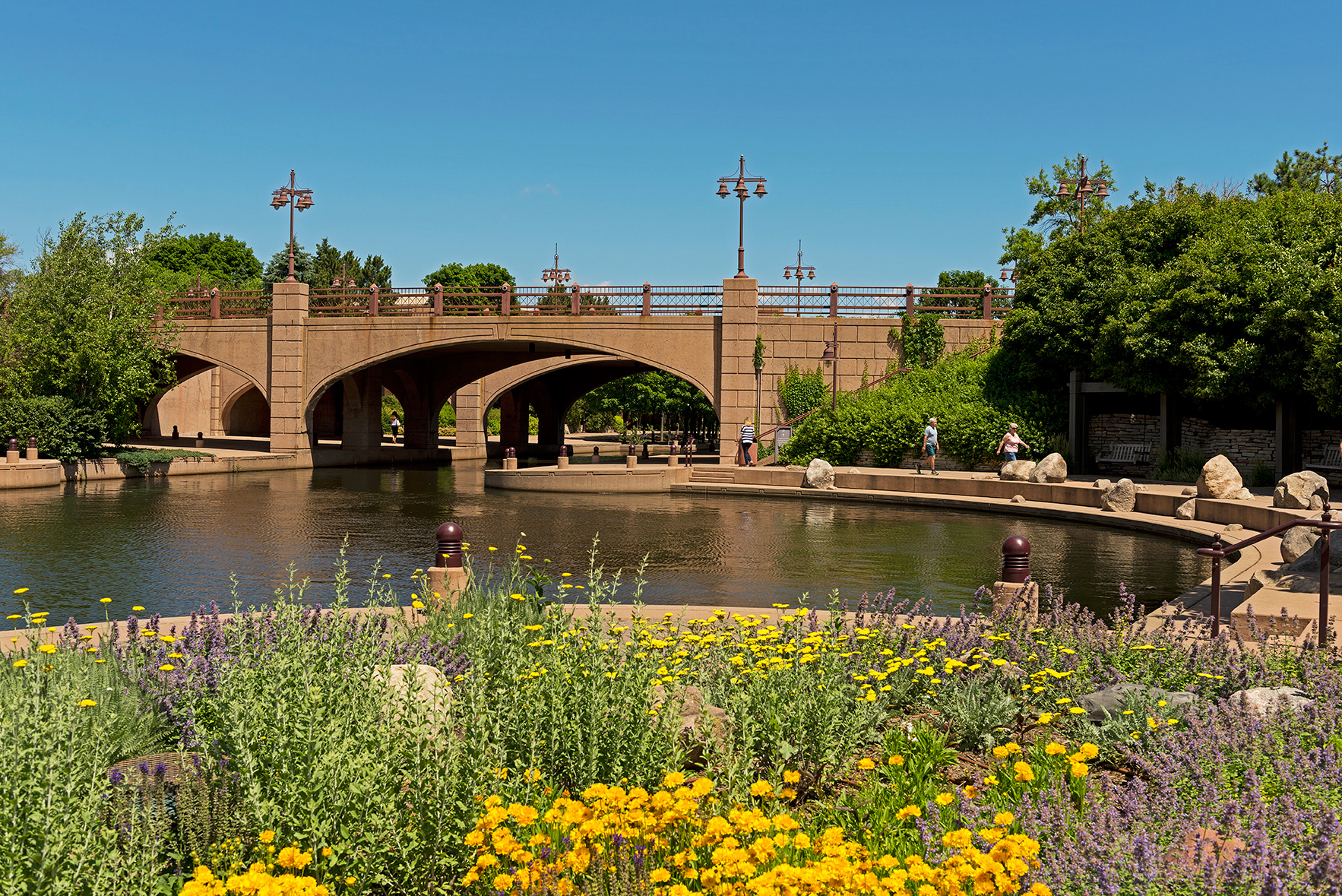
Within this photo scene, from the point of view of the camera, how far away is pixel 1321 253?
20.7 meters

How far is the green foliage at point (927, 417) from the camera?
27375mm

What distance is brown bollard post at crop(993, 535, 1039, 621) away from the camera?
320 inches

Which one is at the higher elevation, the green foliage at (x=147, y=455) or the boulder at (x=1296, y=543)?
the green foliage at (x=147, y=455)

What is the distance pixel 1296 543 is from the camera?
11.6m

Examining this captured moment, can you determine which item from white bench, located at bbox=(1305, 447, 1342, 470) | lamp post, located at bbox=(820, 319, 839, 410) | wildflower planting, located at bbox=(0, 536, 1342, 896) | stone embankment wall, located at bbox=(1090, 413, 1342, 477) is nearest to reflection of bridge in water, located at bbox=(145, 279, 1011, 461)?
lamp post, located at bbox=(820, 319, 839, 410)

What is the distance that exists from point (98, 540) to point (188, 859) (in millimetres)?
14311

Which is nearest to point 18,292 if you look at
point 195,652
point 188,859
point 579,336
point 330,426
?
point 579,336

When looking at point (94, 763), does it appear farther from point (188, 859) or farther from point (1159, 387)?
point (1159, 387)

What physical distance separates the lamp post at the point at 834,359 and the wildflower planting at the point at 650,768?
999 inches

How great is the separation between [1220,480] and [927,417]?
10.6 m

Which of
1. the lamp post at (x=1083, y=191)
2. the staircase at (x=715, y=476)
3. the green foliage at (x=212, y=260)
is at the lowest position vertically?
the staircase at (x=715, y=476)

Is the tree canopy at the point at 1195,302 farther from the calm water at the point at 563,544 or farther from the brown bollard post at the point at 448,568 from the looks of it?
the brown bollard post at the point at 448,568

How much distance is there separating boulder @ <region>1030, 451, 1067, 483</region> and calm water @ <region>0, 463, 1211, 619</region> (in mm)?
Answer: 2689

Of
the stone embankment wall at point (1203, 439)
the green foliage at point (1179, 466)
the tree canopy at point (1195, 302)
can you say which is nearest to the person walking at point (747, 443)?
the tree canopy at point (1195, 302)
